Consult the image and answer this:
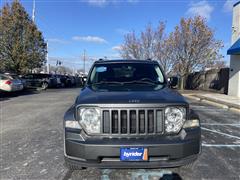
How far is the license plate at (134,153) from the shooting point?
347 cm

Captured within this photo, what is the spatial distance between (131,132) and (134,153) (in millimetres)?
283

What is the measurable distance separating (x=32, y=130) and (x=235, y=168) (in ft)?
16.9

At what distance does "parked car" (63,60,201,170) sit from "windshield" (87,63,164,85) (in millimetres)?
1315

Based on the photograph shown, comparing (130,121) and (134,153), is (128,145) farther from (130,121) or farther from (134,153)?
(130,121)

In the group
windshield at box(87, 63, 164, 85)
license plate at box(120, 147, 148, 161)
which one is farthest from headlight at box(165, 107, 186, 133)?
windshield at box(87, 63, 164, 85)

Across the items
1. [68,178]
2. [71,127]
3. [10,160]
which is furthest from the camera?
[10,160]

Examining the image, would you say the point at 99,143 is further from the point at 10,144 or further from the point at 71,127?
the point at 10,144

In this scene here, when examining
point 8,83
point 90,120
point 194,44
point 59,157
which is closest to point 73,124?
point 90,120

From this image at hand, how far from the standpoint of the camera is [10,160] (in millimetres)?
5047

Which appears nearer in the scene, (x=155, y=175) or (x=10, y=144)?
(x=155, y=175)

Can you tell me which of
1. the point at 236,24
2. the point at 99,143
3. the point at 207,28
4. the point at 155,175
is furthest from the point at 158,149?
the point at 207,28

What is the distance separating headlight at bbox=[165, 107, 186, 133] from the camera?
370 cm

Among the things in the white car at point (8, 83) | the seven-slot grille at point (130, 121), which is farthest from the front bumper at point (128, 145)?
the white car at point (8, 83)

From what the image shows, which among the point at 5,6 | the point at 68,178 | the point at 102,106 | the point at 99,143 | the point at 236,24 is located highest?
the point at 5,6
